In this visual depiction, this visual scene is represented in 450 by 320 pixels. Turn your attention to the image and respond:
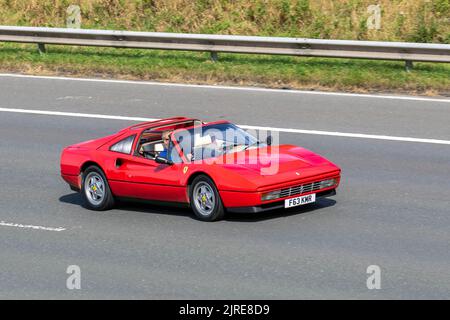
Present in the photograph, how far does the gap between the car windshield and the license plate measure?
1.32 metres

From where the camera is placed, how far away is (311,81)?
73.4 ft

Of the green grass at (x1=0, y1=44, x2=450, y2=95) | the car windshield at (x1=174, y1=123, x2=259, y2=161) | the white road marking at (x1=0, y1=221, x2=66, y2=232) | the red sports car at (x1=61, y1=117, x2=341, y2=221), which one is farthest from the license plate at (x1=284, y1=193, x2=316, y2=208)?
the green grass at (x1=0, y1=44, x2=450, y2=95)

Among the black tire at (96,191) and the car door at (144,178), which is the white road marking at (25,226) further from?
the car door at (144,178)

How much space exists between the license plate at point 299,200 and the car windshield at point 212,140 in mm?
1319

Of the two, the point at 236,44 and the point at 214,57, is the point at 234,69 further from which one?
the point at 214,57

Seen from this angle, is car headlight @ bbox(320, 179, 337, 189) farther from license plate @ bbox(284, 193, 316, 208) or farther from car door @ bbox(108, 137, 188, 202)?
car door @ bbox(108, 137, 188, 202)

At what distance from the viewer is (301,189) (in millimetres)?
13375

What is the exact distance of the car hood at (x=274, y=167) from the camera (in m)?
13.1

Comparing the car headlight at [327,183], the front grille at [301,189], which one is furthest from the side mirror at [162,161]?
the car headlight at [327,183]

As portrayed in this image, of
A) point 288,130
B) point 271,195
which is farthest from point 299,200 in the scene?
point 288,130

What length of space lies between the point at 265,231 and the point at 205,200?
992 mm

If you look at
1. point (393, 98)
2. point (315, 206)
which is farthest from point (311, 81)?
point (315, 206)
